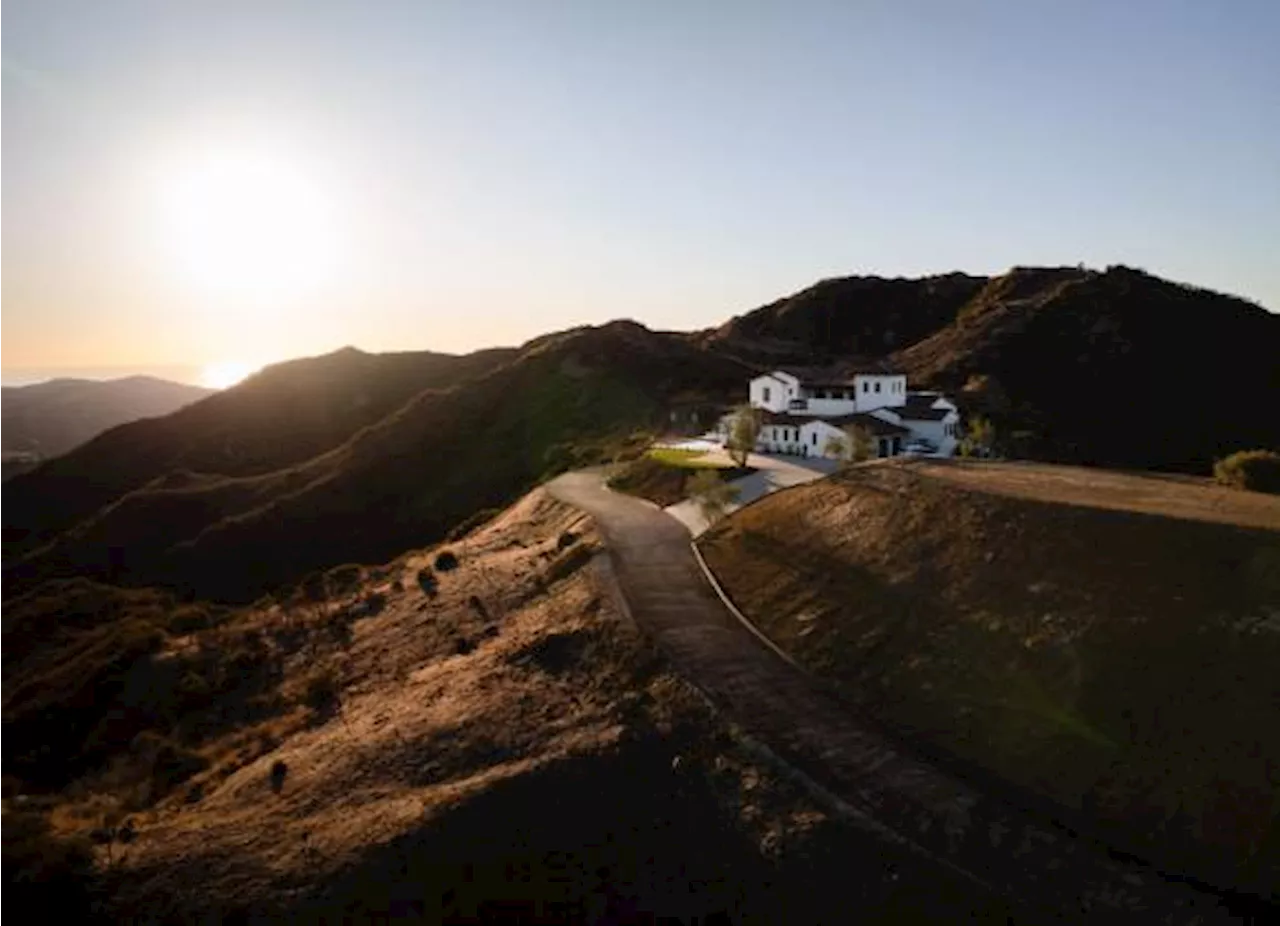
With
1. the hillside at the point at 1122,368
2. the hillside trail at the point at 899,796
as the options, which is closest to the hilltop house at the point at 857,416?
the hillside at the point at 1122,368

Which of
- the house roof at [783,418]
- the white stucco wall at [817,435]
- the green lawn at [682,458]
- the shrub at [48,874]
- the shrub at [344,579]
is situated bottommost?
the shrub at [344,579]

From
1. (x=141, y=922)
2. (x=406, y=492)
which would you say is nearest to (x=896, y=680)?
(x=141, y=922)

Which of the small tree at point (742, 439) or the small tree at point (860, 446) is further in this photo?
the small tree at point (742, 439)

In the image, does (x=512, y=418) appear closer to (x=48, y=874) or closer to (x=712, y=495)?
(x=712, y=495)

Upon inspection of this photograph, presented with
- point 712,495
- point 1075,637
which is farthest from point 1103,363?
point 1075,637

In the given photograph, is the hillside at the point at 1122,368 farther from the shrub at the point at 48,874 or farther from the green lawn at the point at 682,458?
the shrub at the point at 48,874

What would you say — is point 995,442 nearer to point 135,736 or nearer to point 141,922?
point 135,736

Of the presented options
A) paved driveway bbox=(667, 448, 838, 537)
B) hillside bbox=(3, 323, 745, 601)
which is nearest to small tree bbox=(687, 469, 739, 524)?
paved driveway bbox=(667, 448, 838, 537)
